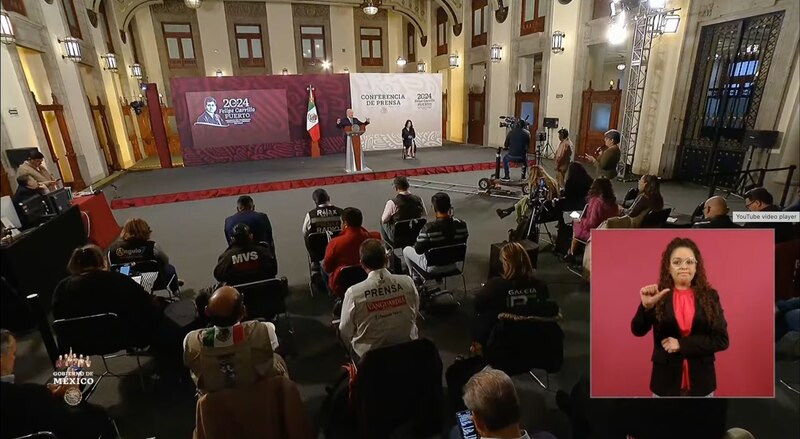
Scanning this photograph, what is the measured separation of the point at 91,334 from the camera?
218 centimetres

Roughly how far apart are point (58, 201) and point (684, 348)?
15.5 feet

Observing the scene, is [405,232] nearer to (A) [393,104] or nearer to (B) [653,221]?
(B) [653,221]

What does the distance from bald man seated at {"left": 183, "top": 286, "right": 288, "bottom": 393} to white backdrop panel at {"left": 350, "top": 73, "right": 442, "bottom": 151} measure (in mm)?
10611

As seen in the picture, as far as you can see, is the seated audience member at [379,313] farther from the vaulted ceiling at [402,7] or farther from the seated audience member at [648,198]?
the vaulted ceiling at [402,7]

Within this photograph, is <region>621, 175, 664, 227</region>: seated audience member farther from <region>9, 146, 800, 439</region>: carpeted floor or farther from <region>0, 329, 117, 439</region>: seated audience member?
<region>0, 329, 117, 439</region>: seated audience member

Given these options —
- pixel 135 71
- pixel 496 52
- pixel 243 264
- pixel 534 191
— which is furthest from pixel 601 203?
pixel 135 71

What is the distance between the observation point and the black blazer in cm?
94

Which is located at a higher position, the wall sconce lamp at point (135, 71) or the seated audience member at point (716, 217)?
the wall sconce lamp at point (135, 71)

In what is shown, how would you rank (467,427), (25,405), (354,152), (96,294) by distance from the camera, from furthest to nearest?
1. (354,152)
2. (96,294)
3. (467,427)
4. (25,405)

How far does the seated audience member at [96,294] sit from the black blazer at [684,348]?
2485 millimetres

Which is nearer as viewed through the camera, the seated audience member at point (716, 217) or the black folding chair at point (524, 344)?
the seated audience member at point (716, 217)

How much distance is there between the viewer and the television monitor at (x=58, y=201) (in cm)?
338

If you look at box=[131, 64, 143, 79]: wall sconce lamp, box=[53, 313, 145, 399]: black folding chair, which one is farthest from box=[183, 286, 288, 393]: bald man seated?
box=[131, 64, 143, 79]: wall sconce lamp

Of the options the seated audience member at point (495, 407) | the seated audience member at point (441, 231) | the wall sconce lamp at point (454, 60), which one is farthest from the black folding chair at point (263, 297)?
the wall sconce lamp at point (454, 60)
